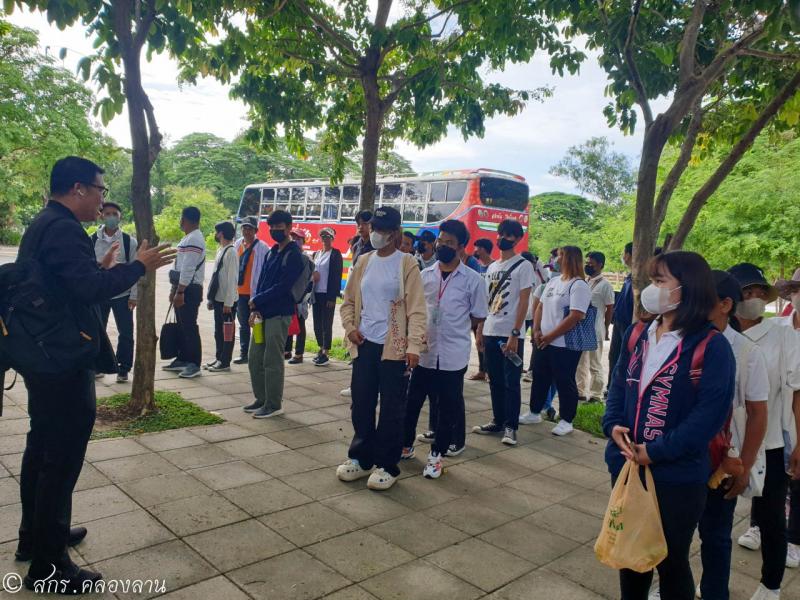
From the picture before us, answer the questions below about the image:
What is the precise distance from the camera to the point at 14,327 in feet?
8.38

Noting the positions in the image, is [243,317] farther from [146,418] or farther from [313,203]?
[313,203]

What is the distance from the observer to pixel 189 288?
677 cm

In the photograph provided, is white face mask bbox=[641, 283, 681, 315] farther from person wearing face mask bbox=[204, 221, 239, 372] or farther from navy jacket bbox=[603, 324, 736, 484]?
person wearing face mask bbox=[204, 221, 239, 372]

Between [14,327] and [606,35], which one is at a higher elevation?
[606,35]

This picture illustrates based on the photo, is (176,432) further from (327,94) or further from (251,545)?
(327,94)

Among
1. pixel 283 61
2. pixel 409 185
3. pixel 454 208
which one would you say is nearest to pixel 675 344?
pixel 283 61

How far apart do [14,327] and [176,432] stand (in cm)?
255

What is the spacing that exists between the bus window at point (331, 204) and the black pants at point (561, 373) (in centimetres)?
1516

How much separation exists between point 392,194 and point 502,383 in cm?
1383

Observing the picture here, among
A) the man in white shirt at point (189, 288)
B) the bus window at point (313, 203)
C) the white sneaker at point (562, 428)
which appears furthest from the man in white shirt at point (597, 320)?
the bus window at point (313, 203)

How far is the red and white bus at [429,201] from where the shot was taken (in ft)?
55.0

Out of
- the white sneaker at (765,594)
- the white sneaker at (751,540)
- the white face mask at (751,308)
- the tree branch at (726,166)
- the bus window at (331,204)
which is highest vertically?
the bus window at (331,204)

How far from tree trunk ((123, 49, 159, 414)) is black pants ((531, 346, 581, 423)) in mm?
3535

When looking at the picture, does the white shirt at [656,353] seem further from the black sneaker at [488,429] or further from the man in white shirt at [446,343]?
the black sneaker at [488,429]
